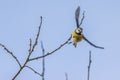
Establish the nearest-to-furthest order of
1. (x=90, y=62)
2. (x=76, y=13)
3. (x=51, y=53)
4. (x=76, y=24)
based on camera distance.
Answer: (x=76, y=13)
(x=76, y=24)
(x=51, y=53)
(x=90, y=62)

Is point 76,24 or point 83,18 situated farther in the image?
point 83,18

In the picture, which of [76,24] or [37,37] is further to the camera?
[37,37]

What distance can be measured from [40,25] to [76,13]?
51 centimetres

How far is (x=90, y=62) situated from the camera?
2818 mm

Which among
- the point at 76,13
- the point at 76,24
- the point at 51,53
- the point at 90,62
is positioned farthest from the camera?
the point at 90,62

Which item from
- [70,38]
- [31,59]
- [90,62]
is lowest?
[90,62]

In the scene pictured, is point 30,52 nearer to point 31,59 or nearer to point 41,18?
point 31,59

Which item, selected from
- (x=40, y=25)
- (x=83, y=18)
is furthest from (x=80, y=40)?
(x=40, y=25)

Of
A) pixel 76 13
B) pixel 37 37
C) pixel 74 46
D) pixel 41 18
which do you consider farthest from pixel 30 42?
pixel 76 13

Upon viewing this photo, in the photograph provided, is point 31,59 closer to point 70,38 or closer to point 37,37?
point 37,37

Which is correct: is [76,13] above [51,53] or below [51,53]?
above

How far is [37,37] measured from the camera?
2.46 metres

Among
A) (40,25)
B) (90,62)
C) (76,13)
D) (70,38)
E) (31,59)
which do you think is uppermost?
(76,13)

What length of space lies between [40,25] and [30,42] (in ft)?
0.95
